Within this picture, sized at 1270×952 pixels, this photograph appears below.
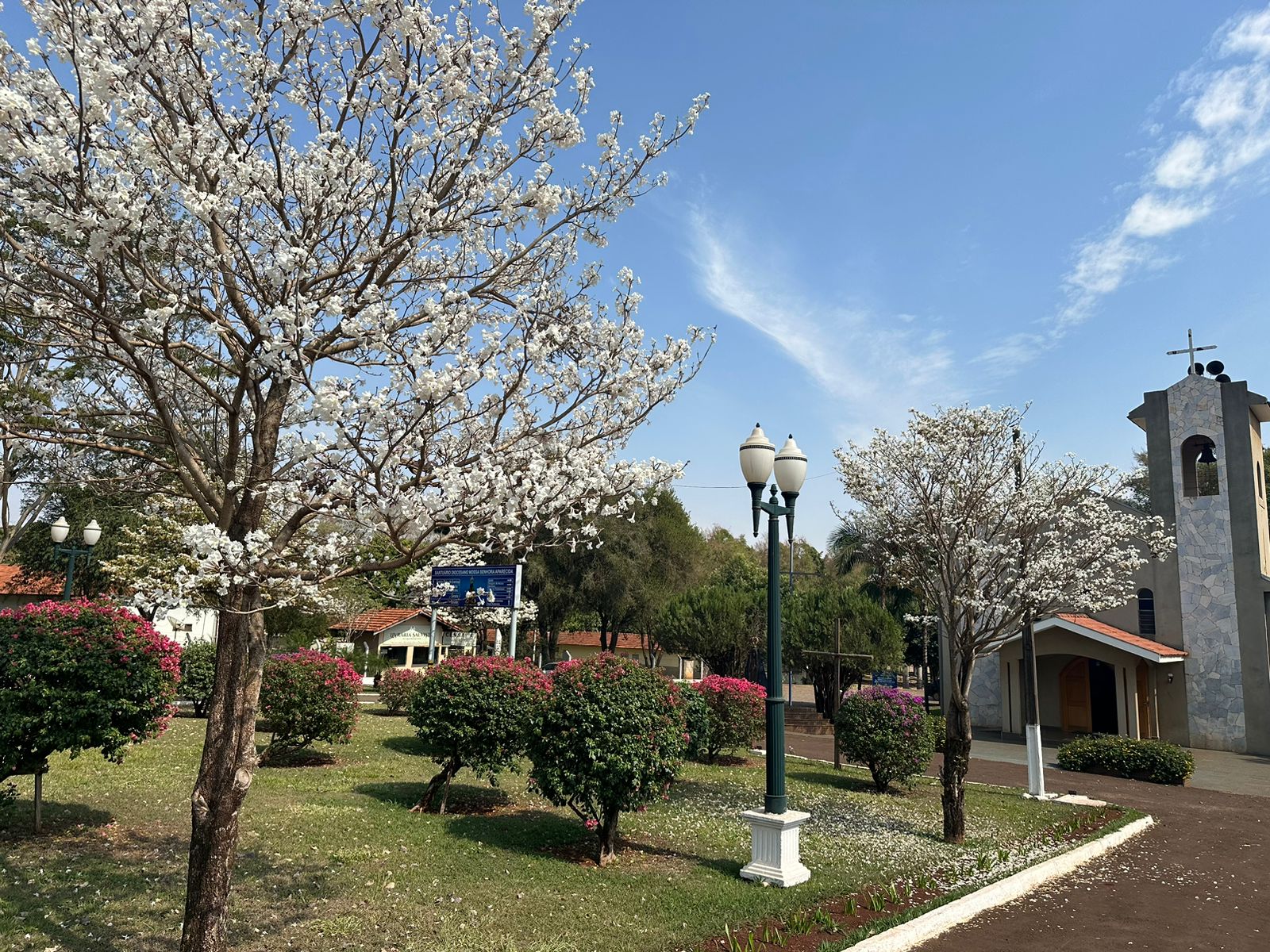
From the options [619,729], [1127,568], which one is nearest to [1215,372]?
[1127,568]

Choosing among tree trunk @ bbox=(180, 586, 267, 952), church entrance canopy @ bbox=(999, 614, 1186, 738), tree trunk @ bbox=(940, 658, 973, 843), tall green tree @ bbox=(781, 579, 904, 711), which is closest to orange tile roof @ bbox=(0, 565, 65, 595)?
tall green tree @ bbox=(781, 579, 904, 711)

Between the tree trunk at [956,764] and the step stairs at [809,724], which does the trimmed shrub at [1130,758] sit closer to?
the step stairs at [809,724]

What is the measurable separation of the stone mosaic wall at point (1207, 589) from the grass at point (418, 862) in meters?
13.7

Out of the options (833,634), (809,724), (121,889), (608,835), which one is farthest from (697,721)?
(833,634)

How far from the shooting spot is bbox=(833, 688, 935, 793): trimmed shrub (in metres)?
13.7

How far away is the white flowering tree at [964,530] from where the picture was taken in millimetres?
11125

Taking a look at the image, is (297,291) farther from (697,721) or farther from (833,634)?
(833,634)

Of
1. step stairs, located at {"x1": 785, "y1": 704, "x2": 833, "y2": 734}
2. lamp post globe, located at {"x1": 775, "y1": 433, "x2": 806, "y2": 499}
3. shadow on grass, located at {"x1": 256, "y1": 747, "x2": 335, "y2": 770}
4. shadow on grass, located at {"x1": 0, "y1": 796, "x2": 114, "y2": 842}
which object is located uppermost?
lamp post globe, located at {"x1": 775, "y1": 433, "x2": 806, "y2": 499}

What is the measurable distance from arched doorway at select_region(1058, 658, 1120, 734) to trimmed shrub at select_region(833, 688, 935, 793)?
48.0 ft

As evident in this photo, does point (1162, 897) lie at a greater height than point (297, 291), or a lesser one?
lesser

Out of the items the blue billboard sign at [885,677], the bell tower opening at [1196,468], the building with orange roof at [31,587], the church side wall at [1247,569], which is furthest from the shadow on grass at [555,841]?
the blue billboard sign at [885,677]

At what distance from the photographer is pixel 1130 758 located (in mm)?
17141

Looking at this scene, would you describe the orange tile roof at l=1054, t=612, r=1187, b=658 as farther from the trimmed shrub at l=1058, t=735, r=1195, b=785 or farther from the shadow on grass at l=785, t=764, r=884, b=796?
the shadow on grass at l=785, t=764, r=884, b=796

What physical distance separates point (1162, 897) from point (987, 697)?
19.7 m
